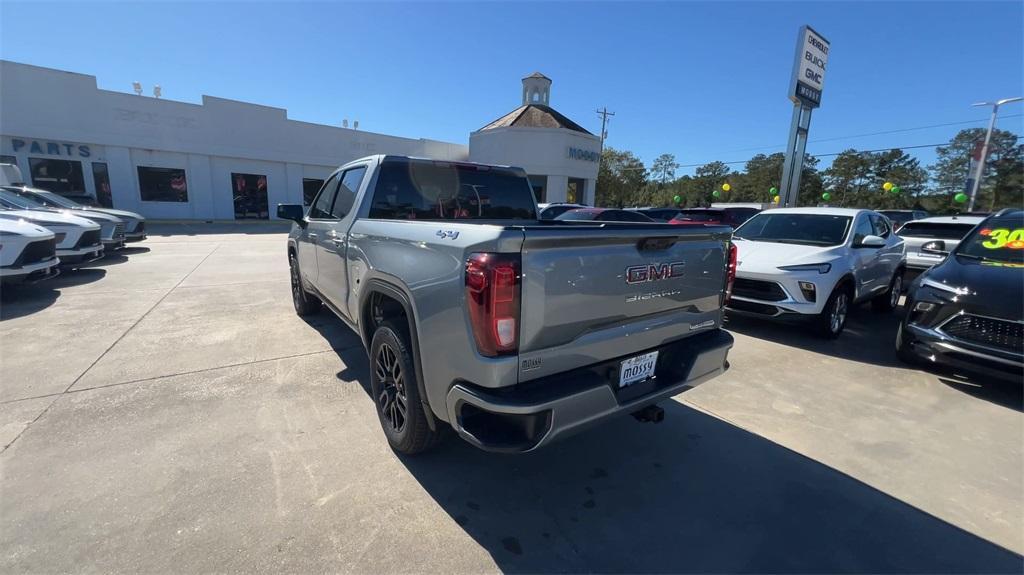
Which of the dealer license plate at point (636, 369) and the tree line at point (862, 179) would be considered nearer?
the dealer license plate at point (636, 369)

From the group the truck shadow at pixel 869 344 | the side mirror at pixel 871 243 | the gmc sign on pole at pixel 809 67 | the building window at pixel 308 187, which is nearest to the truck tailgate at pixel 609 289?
the truck shadow at pixel 869 344

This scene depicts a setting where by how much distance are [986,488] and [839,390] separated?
1.43 metres

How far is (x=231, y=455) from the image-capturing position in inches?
108

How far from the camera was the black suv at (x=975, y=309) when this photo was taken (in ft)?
12.1

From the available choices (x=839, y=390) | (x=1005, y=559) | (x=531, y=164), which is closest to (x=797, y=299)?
(x=839, y=390)

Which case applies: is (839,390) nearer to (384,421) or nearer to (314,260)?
(384,421)

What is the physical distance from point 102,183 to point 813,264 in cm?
2831

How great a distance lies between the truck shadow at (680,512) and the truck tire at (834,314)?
3.07m

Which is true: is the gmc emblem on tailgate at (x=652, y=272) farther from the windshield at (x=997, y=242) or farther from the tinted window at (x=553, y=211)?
the tinted window at (x=553, y=211)

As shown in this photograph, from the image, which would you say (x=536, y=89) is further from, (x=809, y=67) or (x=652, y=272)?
(x=652, y=272)

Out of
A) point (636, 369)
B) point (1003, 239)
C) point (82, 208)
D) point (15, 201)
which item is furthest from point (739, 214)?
point (15, 201)

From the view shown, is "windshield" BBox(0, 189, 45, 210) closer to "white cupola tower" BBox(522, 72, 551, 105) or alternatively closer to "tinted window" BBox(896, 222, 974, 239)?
"tinted window" BBox(896, 222, 974, 239)

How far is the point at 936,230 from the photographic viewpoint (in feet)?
29.1

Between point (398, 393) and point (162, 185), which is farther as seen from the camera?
point (162, 185)
